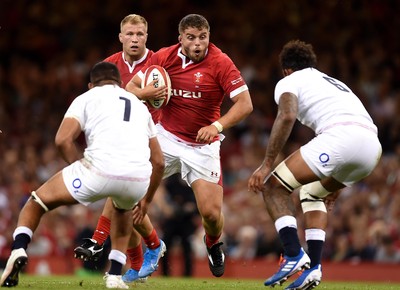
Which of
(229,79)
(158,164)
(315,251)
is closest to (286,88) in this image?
(158,164)

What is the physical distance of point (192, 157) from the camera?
12219 mm

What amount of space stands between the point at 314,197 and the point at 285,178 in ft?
2.71

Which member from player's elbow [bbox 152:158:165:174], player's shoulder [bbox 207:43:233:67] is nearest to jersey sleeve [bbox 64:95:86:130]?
player's elbow [bbox 152:158:165:174]

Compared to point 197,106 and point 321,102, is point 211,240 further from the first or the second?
point 321,102

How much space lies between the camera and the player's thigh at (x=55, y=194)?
977 centimetres

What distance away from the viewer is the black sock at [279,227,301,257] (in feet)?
33.5

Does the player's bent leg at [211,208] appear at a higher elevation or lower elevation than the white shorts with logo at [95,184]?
lower

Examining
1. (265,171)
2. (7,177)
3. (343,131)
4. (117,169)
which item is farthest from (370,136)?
(7,177)

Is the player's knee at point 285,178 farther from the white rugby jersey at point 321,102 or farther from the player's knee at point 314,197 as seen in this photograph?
the player's knee at point 314,197

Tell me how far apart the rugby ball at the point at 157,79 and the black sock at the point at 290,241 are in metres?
2.50

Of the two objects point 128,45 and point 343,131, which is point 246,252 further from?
point 343,131

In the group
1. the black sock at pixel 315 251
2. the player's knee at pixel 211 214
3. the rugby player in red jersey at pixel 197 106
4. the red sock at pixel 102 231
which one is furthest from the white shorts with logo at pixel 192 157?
the black sock at pixel 315 251

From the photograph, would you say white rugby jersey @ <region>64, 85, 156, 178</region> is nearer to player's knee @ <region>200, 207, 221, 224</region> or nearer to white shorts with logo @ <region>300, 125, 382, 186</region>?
white shorts with logo @ <region>300, 125, 382, 186</region>

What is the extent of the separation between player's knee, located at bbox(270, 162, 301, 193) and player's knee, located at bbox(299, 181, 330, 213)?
2.23ft
